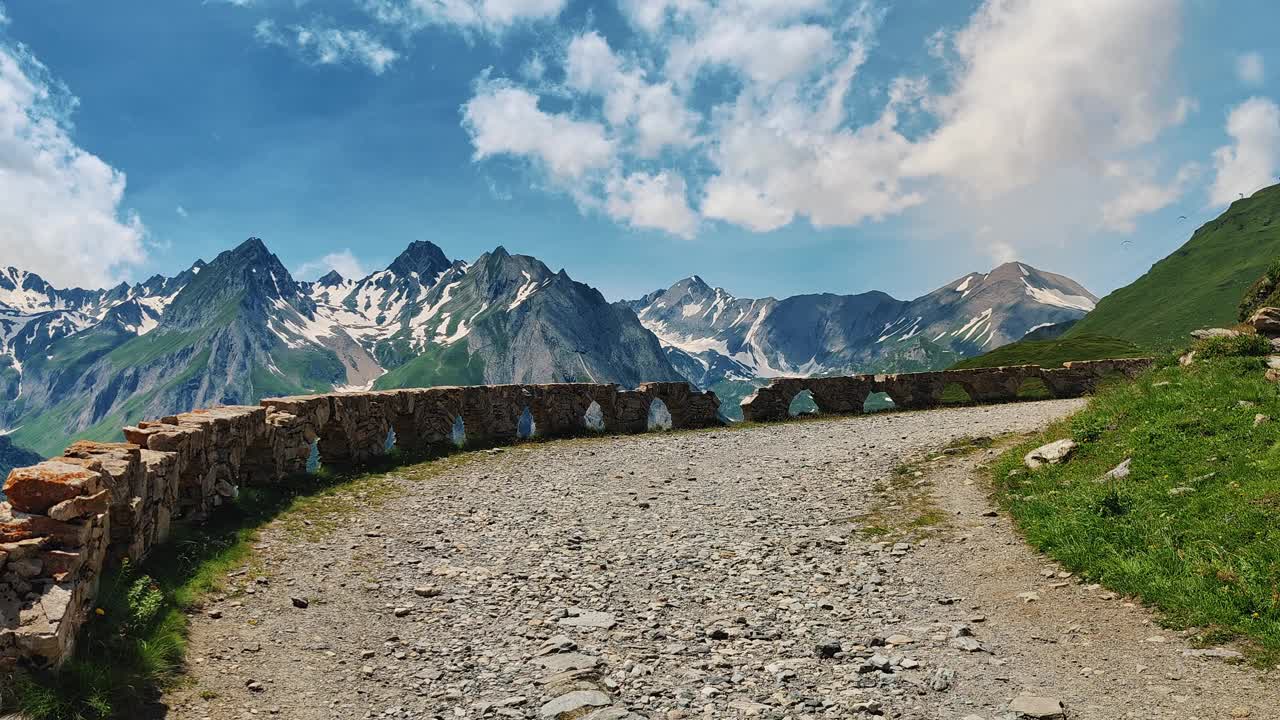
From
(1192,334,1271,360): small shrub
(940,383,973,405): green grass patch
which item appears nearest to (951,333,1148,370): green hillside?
(940,383,973,405): green grass patch

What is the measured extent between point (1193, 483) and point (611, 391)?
949 inches

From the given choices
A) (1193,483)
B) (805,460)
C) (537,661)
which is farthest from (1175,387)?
(537,661)

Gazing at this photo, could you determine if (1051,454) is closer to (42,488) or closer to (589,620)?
(589,620)

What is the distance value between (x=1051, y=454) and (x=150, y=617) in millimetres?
17322

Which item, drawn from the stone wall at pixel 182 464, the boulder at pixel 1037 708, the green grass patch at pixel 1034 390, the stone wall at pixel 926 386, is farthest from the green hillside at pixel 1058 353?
the boulder at pixel 1037 708

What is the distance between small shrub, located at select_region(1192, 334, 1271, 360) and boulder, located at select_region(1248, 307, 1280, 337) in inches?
29.1

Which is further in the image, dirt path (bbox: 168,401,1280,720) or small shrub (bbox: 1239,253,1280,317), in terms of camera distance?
small shrub (bbox: 1239,253,1280,317)

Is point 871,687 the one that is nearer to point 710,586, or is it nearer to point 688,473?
point 710,586

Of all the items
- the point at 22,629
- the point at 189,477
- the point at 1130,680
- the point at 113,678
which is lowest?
the point at 1130,680

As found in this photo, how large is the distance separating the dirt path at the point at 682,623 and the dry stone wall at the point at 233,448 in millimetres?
1762

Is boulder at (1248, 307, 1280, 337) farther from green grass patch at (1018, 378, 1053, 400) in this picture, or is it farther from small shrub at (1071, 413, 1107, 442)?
green grass patch at (1018, 378, 1053, 400)

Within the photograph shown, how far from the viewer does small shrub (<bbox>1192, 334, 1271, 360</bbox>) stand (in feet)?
59.3

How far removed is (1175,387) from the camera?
16906 millimetres

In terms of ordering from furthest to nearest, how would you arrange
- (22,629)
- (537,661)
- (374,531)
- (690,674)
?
(374,531) < (537,661) < (690,674) < (22,629)
